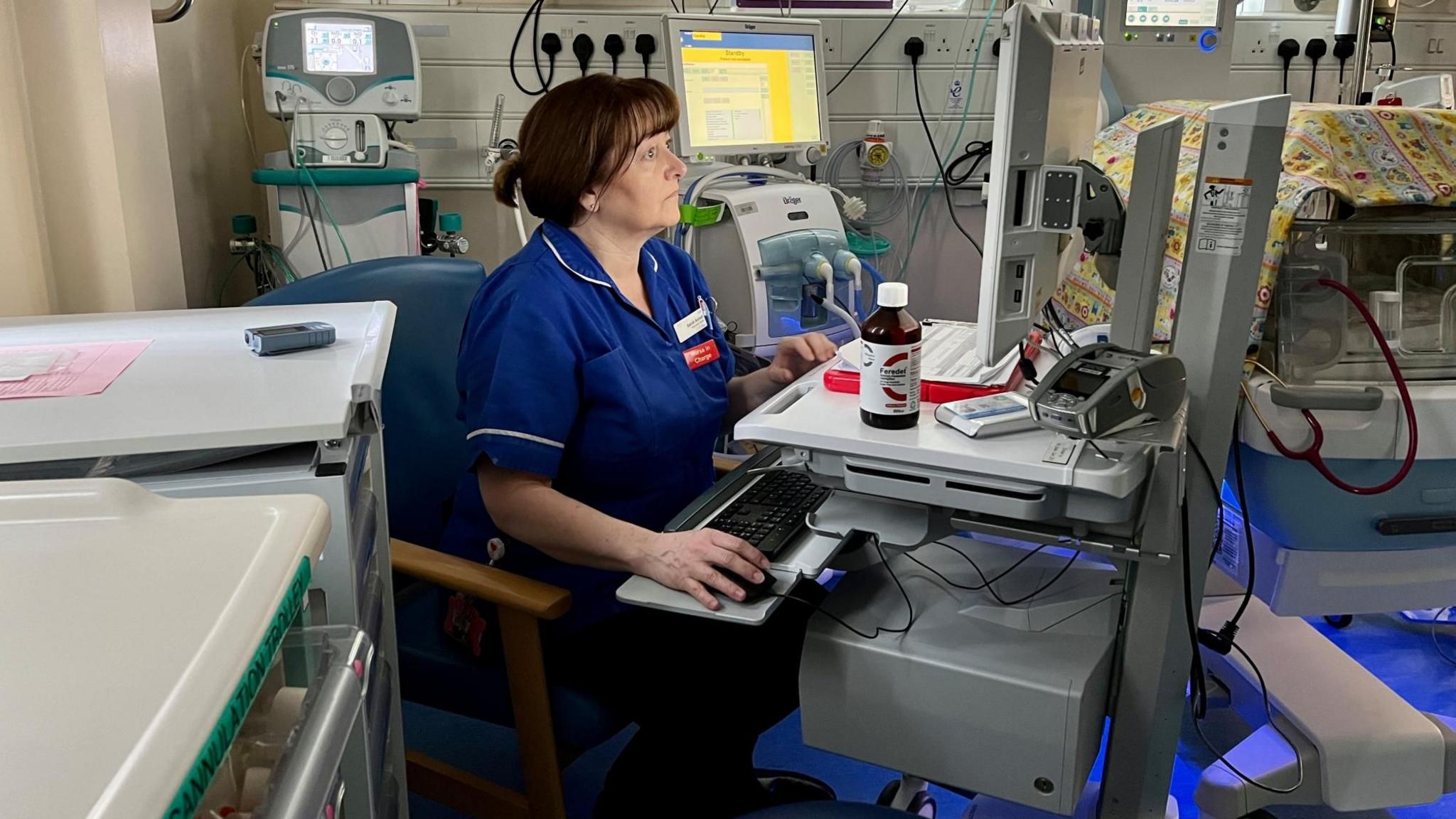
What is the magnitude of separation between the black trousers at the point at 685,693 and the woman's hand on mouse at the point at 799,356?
382 mm

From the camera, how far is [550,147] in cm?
153

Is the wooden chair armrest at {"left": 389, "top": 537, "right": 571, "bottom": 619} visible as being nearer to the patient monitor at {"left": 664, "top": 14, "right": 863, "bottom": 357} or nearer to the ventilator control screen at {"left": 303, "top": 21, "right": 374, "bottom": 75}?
the patient monitor at {"left": 664, "top": 14, "right": 863, "bottom": 357}

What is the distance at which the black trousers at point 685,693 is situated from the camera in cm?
141

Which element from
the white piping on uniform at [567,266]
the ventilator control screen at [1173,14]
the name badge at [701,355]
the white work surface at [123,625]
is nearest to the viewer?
the white work surface at [123,625]

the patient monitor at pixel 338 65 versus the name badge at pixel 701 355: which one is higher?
the patient monitor at pixel 338 65

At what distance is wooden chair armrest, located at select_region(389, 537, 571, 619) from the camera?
49.9 inches

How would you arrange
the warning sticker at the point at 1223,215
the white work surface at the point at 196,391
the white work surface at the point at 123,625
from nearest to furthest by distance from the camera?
the white work surface at the point at 123,625 → the white work surface at the point at 196,391 → the warning sticker at the point at 1223,215

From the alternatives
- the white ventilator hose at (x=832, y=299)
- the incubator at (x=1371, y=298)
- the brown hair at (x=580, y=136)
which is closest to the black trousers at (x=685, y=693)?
the brown hair at (x=580, y=136)

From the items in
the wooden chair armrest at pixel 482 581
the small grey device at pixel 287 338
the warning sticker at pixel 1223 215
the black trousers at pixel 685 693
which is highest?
the warning sticker at pixel 1223 215

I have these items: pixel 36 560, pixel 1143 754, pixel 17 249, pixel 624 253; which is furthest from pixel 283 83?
pixel 1143 754

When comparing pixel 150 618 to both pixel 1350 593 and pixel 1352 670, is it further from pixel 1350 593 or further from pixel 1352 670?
pixel 1352 670

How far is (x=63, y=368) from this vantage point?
1115mm

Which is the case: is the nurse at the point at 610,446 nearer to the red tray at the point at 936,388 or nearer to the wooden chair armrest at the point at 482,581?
the wooden chair armrest at the point at 482,581

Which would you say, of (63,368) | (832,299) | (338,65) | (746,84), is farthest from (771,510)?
(338,65)
